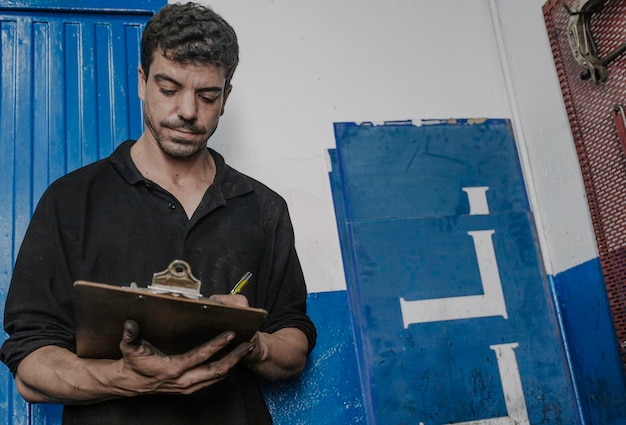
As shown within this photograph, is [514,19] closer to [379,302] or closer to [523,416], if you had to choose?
[379,302]

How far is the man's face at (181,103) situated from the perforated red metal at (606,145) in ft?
3.47

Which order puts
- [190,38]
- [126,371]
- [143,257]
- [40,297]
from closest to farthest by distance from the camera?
[126,371] < [40,297] < [143,257] < [190,38]

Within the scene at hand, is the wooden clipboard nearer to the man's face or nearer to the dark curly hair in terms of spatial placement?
the man's face

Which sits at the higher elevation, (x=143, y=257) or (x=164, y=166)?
(x=164, y=166)

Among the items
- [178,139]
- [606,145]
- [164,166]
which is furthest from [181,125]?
[606,145]

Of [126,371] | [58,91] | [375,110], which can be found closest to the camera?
[126,371]

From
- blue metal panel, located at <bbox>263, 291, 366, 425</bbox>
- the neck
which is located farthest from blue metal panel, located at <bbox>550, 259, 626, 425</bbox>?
the neck

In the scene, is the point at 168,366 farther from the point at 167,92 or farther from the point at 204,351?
the point at 167,92

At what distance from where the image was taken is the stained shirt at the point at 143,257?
1.30 meters

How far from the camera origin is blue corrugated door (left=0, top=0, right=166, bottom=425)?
5.98 feet

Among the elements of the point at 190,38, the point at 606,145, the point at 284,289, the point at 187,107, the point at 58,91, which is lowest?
the point at 284,289

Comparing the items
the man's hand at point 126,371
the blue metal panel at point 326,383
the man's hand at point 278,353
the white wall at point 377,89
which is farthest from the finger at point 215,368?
the white wall at point 377,89

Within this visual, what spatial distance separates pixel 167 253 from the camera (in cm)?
142

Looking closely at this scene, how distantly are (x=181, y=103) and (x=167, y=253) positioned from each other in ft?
1.14
